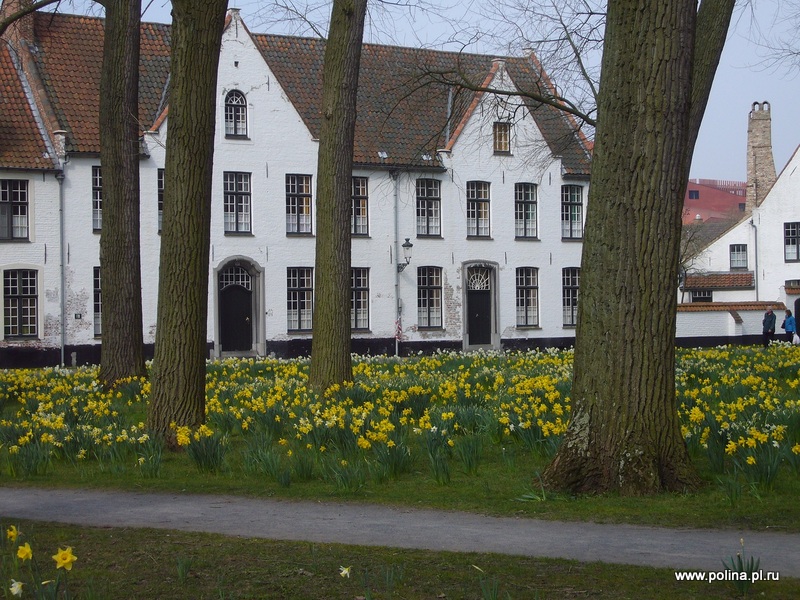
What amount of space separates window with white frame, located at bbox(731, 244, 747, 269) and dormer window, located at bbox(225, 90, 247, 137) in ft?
107

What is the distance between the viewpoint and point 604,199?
8.30 meters

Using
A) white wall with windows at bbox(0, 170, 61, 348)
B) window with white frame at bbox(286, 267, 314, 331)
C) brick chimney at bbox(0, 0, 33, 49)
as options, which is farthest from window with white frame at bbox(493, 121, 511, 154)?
brick chimney at bbox(0, 0, 33, 49)

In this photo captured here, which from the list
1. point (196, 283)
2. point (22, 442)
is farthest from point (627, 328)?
point (22, 442)

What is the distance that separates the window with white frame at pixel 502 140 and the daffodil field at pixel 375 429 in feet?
82.9

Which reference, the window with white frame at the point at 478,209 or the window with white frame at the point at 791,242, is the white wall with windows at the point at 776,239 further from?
the window with white frame at the point at 478,209

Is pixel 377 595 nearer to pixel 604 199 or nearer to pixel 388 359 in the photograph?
pixel 604 199

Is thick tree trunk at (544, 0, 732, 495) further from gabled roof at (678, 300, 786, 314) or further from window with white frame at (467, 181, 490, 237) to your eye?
window with white frame at (467, 181, 490, 237)

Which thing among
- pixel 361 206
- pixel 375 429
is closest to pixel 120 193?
pixel 375 429

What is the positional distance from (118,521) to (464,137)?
108ft

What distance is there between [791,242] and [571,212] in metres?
17.7

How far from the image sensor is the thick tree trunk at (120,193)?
17250mm

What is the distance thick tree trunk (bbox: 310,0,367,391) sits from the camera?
1478 cm

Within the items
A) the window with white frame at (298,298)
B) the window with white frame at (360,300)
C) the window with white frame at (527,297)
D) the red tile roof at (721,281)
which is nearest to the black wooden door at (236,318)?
the window with white frame at (298,298)

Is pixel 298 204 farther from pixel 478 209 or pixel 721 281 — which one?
Result: pixel 721 281
